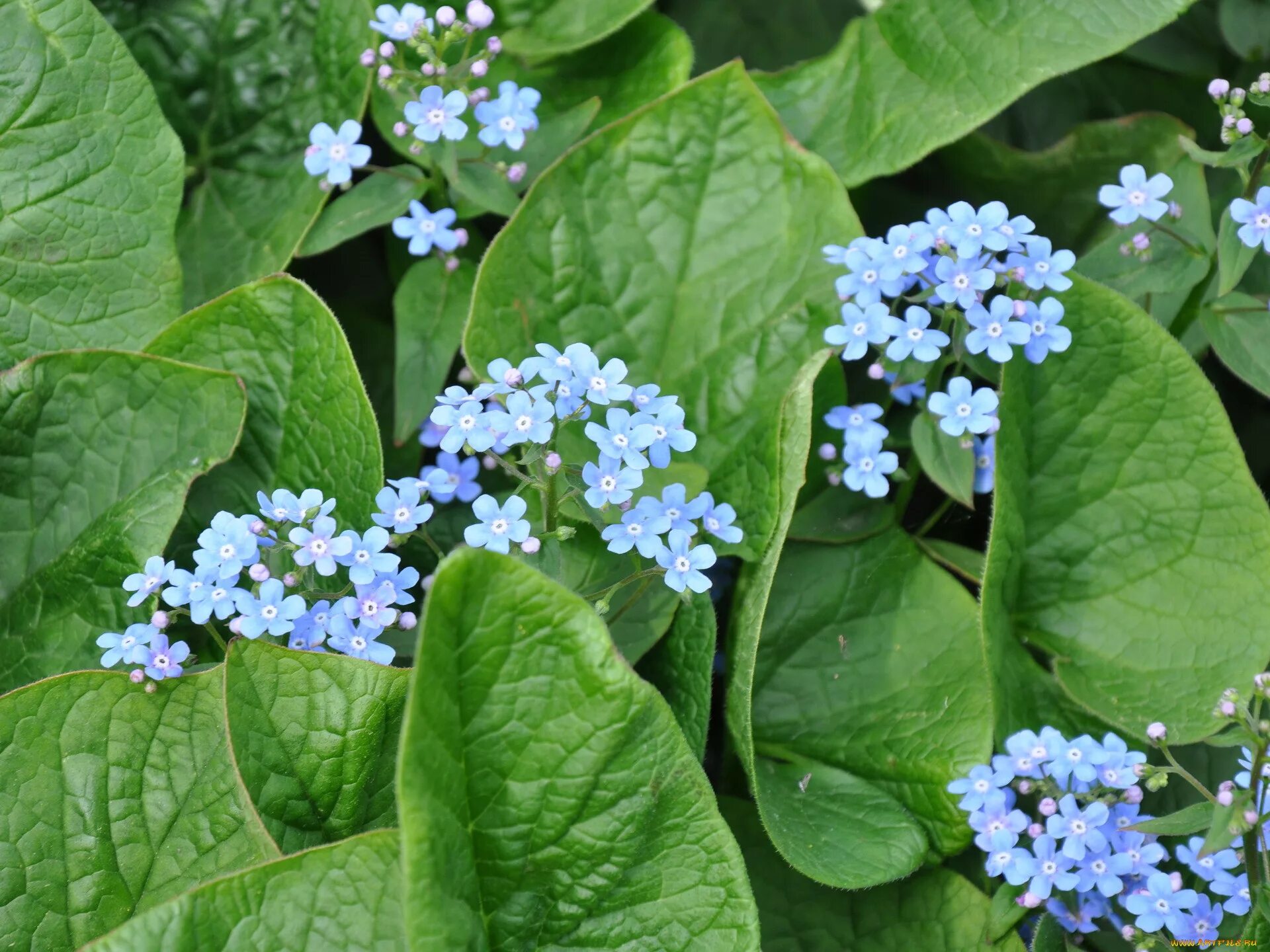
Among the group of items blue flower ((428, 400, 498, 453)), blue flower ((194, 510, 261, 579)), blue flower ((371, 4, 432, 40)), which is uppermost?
blue flower ((371, 4, 432, 40))

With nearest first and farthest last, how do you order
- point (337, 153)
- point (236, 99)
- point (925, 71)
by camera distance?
point (337, 153), point (925, 71), point (236, 99)

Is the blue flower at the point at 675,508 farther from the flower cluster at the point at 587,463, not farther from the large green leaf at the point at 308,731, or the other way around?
the large green leaf at the point at 308,731

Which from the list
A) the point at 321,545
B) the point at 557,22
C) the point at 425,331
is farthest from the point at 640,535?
the point at 557,22

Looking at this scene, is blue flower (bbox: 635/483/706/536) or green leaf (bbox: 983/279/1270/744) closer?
blue flower (bbox: 635/483/706/536)

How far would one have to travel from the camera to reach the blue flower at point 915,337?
1861mm

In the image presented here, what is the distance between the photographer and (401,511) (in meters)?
1.72

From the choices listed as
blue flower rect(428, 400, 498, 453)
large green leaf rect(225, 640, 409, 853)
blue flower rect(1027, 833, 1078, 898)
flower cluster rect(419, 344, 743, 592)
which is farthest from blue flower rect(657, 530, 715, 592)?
blue flower rect(1027, 833, 1078, 898)

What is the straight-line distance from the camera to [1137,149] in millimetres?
2463

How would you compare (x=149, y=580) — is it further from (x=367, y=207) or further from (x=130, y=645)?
(x=367, y=207)

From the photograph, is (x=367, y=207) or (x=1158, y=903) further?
(x=367, y=207)

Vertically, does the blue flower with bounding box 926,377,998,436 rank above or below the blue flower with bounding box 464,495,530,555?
below

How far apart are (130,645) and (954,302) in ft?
4.40

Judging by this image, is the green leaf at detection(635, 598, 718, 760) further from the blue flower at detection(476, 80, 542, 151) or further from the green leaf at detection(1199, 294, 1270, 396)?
the green leaf at detection(1199, 294, 1270, 396)

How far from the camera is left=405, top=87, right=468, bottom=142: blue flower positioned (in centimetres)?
193
